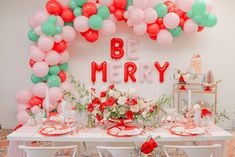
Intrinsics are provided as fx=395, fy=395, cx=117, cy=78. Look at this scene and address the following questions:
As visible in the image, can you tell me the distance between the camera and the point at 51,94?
5.61 metres

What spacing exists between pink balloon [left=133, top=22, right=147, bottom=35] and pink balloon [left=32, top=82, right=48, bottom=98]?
1541 mm

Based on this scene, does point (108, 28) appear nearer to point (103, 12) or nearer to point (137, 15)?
point (103, 12)

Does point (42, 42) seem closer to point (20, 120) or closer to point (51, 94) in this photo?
point (51, 94)

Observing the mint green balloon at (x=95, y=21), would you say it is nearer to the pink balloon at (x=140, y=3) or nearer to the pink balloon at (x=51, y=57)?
the pink balloon at (x=140, y=3)

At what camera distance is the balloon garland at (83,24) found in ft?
18.3

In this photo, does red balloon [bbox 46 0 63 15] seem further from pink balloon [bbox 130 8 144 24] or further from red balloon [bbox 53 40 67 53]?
pink balloon [bbox 130 8 144 24]

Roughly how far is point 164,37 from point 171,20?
0.94 feet

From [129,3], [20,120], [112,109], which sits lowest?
[20,120]

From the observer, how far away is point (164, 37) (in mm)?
5781

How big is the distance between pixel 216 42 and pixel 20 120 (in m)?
3.27

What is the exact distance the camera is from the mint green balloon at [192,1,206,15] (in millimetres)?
5578

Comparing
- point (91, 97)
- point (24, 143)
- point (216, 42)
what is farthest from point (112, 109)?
point (216, 42)

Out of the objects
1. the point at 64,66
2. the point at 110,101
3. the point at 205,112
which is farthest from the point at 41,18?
the point at 205,112

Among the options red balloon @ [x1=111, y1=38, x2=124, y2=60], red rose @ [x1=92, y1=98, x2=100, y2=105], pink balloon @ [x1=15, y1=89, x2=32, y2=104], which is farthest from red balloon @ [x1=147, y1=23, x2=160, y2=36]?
red rose @ [x1=92, y1=98, x2=100, y2=105]
